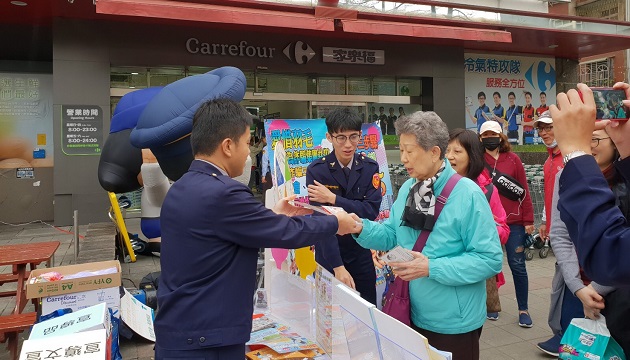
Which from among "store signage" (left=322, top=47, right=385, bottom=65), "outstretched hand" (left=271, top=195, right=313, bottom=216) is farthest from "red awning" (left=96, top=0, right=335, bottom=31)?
"outstretched hand" (left=271, top=195, right=313, bottom=216)

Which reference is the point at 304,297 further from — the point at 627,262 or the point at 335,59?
the point at 335,59

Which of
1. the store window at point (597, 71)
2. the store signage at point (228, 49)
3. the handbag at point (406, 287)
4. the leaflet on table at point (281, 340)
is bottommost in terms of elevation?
the leaflet on table at point (281, 340)

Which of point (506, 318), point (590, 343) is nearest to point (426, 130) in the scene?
point (590, 343)

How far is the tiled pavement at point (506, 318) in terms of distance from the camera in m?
3.88

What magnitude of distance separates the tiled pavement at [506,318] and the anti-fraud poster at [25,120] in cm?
261

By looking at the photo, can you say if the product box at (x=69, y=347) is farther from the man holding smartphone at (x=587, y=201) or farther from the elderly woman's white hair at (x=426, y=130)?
the man holding smartphone at (x=587, y=201)

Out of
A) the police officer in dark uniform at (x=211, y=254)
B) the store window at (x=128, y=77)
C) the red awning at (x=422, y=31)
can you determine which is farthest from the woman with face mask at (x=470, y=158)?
the store window at (x=128, y=77)

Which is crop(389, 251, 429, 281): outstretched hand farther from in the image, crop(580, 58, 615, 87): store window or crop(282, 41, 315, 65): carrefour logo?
crop(580, 58, 615, 87): store window

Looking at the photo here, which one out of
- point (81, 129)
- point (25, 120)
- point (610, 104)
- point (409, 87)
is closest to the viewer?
point (610, 104)

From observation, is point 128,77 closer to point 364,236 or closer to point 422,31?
point 422,31

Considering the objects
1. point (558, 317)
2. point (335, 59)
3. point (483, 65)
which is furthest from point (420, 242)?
point (483, 65)

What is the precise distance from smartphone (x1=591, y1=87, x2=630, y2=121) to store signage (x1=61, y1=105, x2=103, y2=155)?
Result: 9.17m

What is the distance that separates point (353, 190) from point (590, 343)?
1.64 m

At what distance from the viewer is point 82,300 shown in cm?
333
